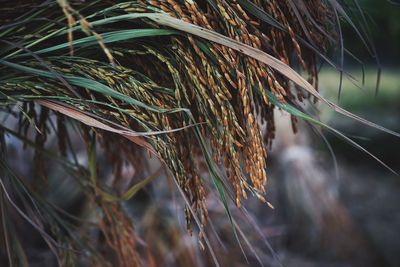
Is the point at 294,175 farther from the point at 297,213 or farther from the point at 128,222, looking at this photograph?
the point at 128,222

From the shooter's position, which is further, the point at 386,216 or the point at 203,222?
the point at 386,216

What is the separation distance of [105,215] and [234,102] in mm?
551

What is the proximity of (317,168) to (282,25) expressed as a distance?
12.2ft

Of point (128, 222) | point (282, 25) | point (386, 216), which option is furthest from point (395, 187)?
point (282, 25)

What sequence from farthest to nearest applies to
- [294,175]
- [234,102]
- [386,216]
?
[386,216] < [294,175] < [234,102]

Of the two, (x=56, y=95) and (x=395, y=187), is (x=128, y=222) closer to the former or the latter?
(x=56, y=95)

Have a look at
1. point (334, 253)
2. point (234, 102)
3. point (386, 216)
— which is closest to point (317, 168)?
point (334, 253)

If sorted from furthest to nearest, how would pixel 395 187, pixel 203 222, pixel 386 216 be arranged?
pixel 395 187 → pixel 386 216 → pixel 203 222

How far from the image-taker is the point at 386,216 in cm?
534

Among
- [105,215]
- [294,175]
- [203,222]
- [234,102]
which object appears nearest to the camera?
[203,222]

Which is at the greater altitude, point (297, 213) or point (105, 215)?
point (105, 215)

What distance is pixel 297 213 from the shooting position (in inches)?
184

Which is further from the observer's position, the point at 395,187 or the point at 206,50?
the point at 395,187

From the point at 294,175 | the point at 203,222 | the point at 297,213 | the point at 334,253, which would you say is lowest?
the point at 334,253
